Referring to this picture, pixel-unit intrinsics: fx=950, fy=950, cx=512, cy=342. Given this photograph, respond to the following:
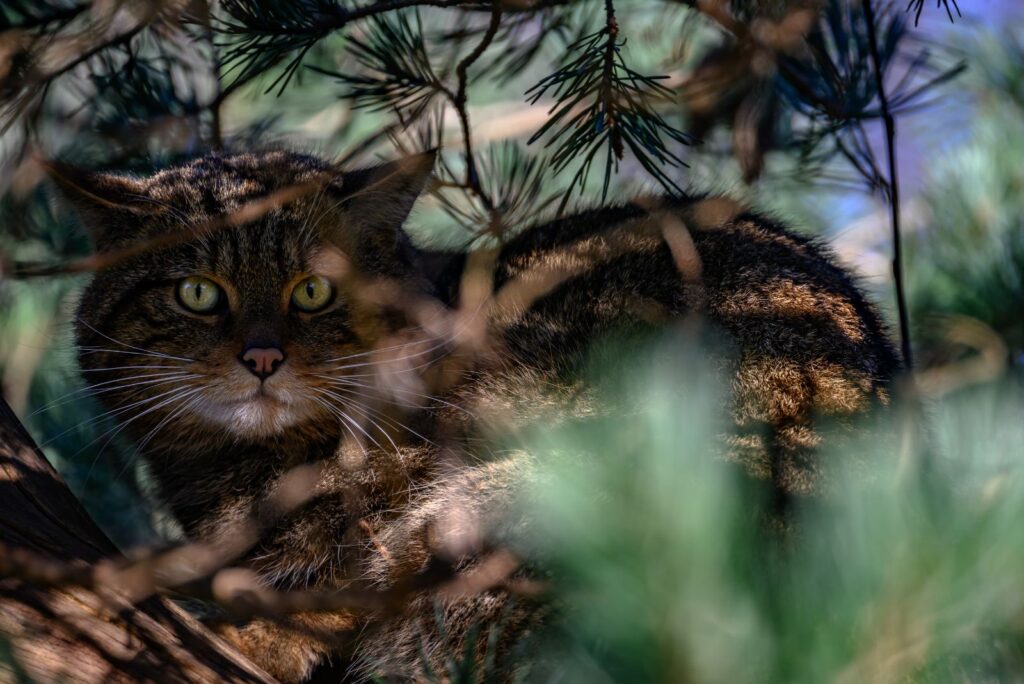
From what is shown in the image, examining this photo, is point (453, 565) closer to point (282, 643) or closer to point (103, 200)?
point (282, 643)

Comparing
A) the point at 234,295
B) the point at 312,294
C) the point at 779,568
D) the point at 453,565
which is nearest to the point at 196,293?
the point at 234,295

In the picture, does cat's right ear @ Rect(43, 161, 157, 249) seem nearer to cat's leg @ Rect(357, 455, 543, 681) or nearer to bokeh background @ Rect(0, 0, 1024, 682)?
bokeh background @ Rect(0, 0, 1024, 682)

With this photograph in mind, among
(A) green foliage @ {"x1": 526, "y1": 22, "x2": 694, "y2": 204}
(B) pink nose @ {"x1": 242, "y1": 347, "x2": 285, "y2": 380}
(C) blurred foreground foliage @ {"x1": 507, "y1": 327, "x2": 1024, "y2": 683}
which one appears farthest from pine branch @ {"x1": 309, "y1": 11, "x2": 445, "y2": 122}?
(C) blurred foreground foliage @ {"x1": 507, "y1": 327, "x2": 1024, "y2": 683}

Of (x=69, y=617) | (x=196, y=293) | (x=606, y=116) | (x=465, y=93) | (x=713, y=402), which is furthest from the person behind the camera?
(x=196, y=293)

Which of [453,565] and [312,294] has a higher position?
[312,294]

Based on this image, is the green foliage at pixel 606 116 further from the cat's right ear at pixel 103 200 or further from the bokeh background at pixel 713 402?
the cat's right ear at pixel 103 200

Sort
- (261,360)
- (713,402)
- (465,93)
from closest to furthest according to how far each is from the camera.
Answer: (713,402), (465,93), (261,360)

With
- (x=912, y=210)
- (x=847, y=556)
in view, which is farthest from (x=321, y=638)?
(x=912, y=210)
